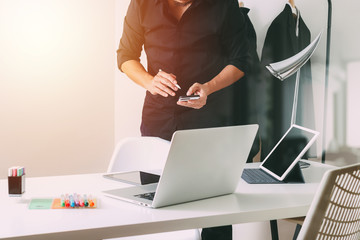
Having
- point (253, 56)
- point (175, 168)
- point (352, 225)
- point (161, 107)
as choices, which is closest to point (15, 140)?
point (161, 107)

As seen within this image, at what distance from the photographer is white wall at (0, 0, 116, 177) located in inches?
122

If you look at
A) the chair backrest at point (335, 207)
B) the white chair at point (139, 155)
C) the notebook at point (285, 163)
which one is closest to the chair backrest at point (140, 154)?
the white chair at point (139, 155)

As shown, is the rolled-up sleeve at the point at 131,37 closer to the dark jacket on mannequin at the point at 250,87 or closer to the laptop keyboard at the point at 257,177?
the dark jacket on mannequin at the point at 250,87

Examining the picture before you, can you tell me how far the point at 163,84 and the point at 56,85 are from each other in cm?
80

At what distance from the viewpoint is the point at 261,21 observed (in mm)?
2773

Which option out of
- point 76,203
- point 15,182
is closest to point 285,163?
point 76,203

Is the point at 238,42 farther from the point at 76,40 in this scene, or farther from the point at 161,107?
the point at 76,40

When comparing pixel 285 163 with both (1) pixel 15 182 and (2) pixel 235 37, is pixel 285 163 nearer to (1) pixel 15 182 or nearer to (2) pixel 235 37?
(1) pixel 15 182

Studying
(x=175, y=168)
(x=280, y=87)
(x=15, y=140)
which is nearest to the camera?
(x=175, y=168)

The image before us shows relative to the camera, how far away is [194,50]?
2.89 metres

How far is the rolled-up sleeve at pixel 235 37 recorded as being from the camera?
9.35 feet

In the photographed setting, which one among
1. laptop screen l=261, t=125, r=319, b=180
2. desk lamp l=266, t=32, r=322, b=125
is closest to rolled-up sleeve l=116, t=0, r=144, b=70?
desk lamp l=266, t=32, r=322, b=125

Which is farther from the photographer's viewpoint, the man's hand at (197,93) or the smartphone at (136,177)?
the man's hand at (197,93)

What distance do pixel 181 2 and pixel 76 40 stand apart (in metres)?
0.83
